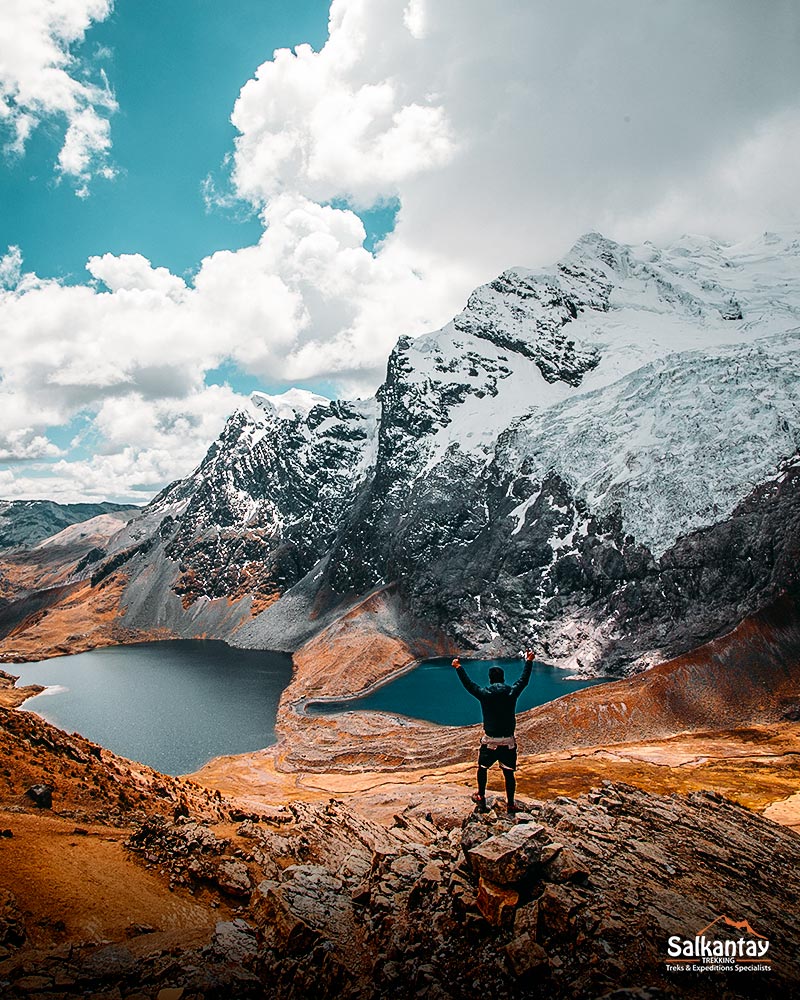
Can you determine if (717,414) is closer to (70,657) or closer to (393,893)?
(393,893)

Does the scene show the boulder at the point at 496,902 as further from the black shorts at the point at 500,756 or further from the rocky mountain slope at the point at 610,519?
the rocky mountain slope at the point at 610,519

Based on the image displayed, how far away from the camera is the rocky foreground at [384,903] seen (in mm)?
11109

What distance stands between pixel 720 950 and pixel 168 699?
128 m

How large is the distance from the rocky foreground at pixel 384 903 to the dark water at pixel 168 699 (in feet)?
229

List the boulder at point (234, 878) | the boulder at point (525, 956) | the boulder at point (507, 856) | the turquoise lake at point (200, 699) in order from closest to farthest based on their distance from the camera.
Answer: the boulder at point (525, 956)
the boulder at point (507, 856)
the boulder at point (234, 878)
the turquoise lake at point (200, 699)

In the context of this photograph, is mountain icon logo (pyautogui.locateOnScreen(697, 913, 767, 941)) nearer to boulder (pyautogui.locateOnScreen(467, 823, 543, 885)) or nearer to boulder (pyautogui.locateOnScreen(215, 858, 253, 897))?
boulder (pyautogui.locateOnScreen(467, 823, 543, 885))

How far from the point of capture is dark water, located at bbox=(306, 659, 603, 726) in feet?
354

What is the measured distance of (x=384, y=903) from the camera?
14188mm

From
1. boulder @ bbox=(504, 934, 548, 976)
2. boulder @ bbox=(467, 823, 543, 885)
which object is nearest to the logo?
boulder @ bbox=(504, 934, 548, 976)

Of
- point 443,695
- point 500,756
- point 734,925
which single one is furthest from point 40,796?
point 443,695

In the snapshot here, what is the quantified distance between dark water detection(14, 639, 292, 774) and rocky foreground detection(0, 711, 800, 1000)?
69.7 m

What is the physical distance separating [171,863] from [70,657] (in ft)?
656

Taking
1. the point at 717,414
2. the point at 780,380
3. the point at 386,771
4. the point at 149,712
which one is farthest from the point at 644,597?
the point at 149,712

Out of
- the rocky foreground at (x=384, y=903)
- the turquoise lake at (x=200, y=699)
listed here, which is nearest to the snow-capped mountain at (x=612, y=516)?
the turquoise lake at (x=200, y=699)
